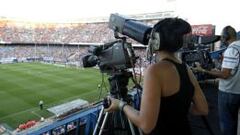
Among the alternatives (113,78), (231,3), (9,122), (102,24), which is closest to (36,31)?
(102,24)

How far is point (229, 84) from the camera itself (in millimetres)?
2625

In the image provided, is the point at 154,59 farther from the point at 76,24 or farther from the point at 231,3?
the point at 76,24

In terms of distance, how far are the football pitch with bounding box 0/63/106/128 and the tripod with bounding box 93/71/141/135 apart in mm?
8469

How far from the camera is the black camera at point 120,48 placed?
57.9 inches

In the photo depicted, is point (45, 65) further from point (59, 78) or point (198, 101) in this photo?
point (198, 101)

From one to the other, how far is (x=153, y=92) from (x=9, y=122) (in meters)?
9.57

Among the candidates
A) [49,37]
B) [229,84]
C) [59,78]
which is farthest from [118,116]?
[49,37]

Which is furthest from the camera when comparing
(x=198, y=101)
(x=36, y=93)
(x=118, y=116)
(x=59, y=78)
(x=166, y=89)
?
(x=59, y=78)

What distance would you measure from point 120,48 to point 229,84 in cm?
158

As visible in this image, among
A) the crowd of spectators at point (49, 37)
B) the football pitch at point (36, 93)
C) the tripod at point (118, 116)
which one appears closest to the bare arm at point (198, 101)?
the tripod at point (118, 116)

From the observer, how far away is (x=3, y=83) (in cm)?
1680

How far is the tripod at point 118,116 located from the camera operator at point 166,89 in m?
0.29

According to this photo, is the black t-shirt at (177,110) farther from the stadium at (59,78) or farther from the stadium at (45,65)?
the stadium at (45,65)

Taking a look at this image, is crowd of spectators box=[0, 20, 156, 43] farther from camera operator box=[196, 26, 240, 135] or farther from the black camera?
the black camera
